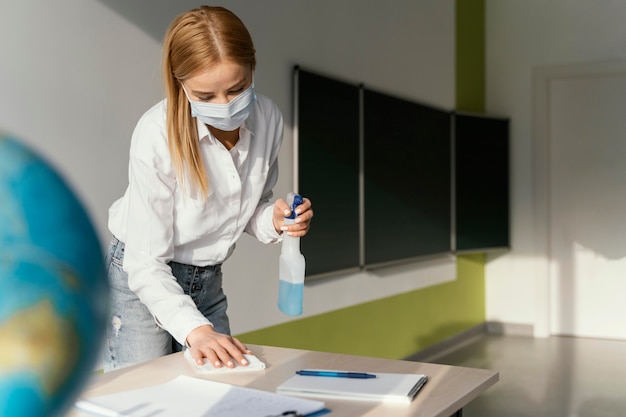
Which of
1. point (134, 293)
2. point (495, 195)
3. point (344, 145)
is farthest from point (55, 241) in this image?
point (495, 195)

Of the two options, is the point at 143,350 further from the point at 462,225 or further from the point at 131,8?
the point at 462,225

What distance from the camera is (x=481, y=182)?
665 cm

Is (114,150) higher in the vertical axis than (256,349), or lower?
higher

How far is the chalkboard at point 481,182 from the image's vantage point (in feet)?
21.1

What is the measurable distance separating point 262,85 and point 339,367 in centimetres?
244

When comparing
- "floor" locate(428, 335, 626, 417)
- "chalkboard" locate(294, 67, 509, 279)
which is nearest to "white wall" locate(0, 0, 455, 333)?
"chalkboard" locate(294, 67, 509, 279)

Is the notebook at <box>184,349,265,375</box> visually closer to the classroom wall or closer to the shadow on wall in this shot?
the classroom wall

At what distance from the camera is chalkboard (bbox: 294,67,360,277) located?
13.6ft

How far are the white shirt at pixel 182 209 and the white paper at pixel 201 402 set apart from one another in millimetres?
165

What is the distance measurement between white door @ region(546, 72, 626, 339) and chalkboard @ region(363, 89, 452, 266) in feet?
3.77

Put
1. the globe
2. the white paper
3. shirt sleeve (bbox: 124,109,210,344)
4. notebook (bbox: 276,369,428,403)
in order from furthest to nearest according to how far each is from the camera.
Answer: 1. shirt sleeve (bbox: 124,109,210,344)
2. notebook (bbox: 276,369,428,403)
3. the white paper
4. the globe

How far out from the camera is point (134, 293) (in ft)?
5.88

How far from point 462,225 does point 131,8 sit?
3.98 meters

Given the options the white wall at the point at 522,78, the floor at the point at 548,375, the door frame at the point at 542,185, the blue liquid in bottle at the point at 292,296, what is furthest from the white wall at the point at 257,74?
the door frame at the point at 542,185
